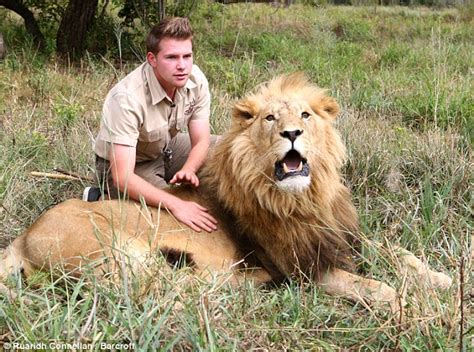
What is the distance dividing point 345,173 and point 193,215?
1.40 metres

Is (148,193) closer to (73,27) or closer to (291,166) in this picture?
(291,166)

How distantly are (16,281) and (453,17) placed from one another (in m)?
11.1

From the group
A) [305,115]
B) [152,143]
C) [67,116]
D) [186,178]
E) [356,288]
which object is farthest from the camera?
[67,116]

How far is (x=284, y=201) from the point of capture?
3.22 m

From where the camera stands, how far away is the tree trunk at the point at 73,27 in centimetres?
815

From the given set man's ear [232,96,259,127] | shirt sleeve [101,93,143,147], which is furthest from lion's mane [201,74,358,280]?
shirt sleeve [101,93,143,147]

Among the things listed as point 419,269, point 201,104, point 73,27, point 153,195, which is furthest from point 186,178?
point 73,27

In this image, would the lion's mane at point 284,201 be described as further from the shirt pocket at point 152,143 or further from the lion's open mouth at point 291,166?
the shirt pocket at point 152,143

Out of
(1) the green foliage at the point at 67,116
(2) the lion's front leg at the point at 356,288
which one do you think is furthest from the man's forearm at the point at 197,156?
(1) the green foliage at the point at 67,116

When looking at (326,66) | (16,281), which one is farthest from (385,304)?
(326,66)

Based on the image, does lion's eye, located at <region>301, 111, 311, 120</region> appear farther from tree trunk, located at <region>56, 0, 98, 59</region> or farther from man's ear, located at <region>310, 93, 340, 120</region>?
tree trunk, located at <region>56, 0, 98, 59</region>

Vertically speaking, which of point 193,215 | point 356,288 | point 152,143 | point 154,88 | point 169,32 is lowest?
point 356,288

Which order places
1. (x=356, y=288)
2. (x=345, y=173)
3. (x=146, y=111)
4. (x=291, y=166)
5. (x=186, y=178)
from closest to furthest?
(x=356, y=288)
(x=291, y=166)
(x=186, y=178)
(x=146, y=111)
(x=345, y=173)

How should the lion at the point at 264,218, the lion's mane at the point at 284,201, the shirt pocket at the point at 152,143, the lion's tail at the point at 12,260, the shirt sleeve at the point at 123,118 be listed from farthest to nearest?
the shirt pocket at the point at 152,143 → the shirt sleeve at the point at 123,118 → the lion's mane at the point at 284,201 → the lion at the point at 264,218 → the lion's tail at the point at 12,260
